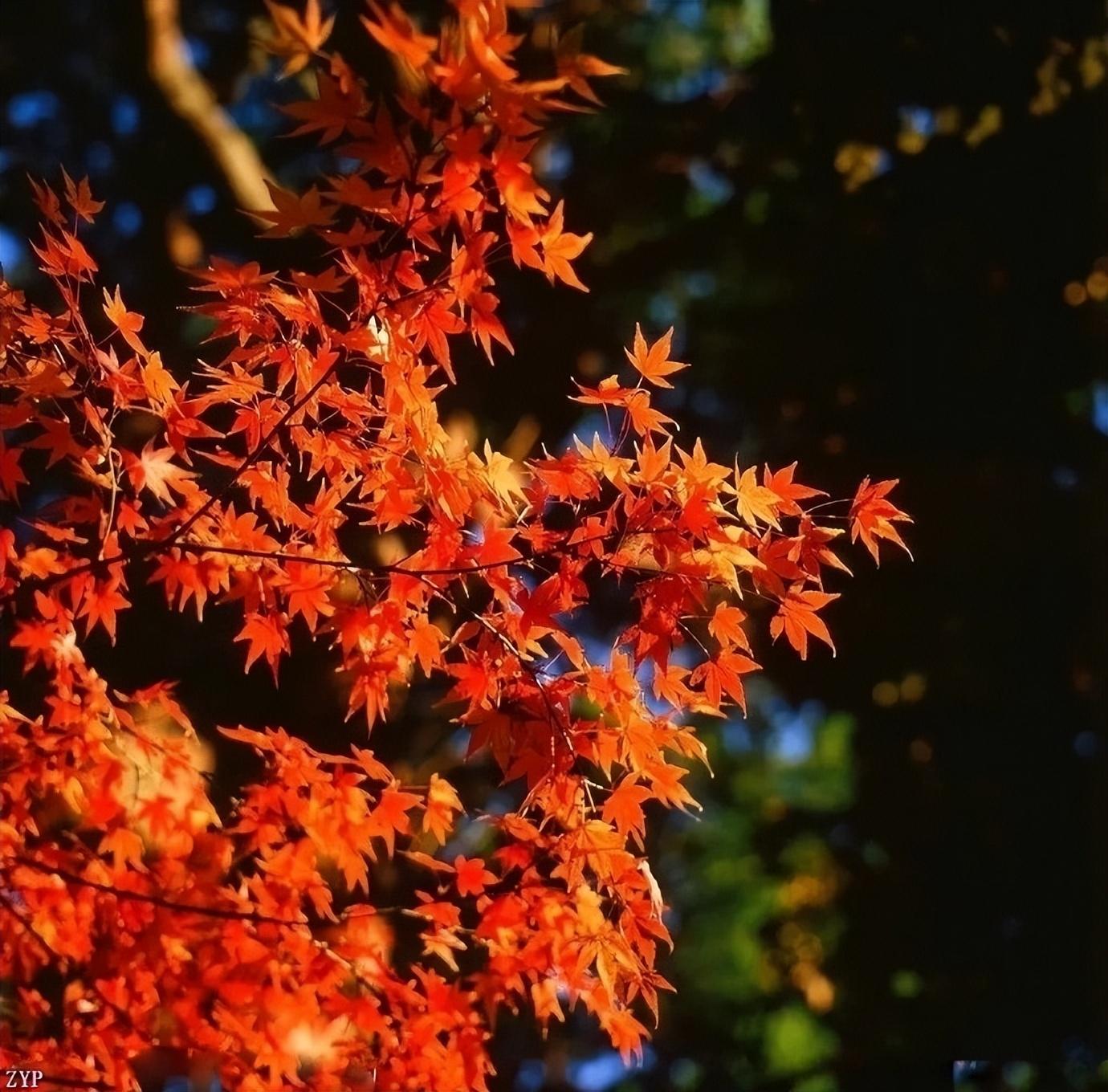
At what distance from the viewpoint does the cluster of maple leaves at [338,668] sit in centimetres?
120

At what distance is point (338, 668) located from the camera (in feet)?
4.52

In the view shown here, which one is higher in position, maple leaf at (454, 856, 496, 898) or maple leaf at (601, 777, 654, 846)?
maple leaf at (601, 777, 654, 846)

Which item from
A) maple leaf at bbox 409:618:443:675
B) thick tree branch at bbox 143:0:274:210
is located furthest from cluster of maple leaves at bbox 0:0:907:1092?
thick tree branch at bbox 143:0:274:210

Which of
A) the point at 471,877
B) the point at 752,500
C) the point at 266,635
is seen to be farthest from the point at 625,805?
the point at 266,635

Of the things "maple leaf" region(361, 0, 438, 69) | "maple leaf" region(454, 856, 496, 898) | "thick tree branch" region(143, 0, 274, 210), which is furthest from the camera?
"thick tree branch" region(143, 0, 274, 210)

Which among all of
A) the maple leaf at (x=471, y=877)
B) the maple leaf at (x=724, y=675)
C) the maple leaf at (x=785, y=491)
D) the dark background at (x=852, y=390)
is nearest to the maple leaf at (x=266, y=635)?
the dark background at (x=852, y=390)

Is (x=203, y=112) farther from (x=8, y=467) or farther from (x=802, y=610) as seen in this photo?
(x=802, y=610)

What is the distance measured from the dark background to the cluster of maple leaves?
281 millimetres

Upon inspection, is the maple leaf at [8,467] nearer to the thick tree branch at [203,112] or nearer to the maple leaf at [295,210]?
the maple leaf at [295,210]

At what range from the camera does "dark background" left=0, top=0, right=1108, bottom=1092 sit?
1.70 meters

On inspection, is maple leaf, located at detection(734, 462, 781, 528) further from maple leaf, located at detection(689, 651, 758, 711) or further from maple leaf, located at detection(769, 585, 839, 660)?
maple leaf, located at detection(689, 651, 758, 711)

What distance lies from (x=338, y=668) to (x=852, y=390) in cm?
110

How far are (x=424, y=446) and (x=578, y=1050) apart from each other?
1150mm

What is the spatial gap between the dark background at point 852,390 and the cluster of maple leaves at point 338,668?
28 centimetres
